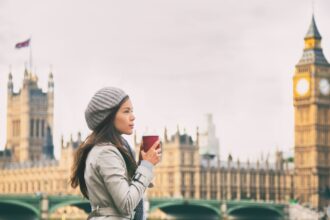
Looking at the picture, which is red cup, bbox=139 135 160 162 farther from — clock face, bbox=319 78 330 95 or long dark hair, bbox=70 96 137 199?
clock face, bbox=319 78 330 95

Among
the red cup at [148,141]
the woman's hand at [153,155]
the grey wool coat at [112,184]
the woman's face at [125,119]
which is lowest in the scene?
the grey wool coat at [112,184]

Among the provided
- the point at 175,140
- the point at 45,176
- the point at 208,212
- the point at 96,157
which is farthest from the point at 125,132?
the point at 45,176

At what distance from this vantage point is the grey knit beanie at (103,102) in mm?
4723

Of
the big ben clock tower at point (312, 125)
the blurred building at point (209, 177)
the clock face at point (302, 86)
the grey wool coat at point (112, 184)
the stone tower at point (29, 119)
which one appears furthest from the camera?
the stone tower at point (29, 119)

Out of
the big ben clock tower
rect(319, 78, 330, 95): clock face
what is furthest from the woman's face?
rect(319, 78, 330, 95): clock face

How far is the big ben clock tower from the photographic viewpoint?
102 meters

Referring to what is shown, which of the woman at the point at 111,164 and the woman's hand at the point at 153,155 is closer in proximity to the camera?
the woman at the point at 111,164

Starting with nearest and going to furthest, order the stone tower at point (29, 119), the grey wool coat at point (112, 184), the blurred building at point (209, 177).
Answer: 1. the grey wool coat at point (112, 184)
2. the blurred building at point (209, 177)
3. the stone tower at point (29, 119)

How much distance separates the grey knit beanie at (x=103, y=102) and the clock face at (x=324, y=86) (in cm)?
10029

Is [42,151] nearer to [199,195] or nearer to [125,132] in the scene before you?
[199,195]

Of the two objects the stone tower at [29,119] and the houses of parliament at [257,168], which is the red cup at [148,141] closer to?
the houses of parliament at [257,168]

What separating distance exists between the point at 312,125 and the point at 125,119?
325ft

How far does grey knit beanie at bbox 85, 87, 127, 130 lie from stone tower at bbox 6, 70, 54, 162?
12462 centimetres

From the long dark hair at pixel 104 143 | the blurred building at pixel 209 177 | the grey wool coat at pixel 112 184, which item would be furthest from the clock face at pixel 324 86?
the grey wool coat at pixel 112 184
